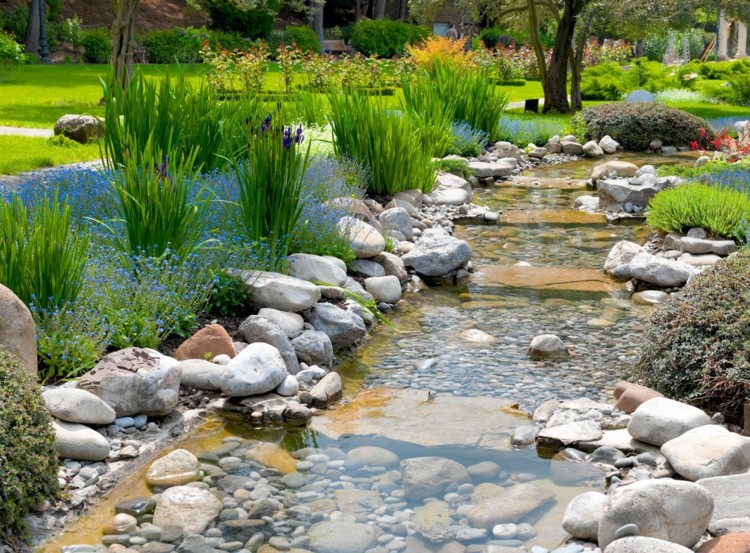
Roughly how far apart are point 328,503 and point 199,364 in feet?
4.78

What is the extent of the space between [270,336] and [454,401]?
1.18 meters

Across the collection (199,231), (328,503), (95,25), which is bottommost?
(328,503)

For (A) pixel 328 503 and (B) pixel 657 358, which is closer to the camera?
(A) pixel 328 503

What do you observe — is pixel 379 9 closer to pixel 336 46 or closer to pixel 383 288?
pixel 336 46

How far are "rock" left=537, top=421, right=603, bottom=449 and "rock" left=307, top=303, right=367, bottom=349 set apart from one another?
185 centimetres

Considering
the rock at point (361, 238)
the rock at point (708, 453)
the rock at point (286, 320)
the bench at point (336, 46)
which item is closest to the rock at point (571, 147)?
the rock at point (361, 238)

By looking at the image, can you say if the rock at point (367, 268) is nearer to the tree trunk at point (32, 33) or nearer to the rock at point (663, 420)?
the rock at point (663, 420)

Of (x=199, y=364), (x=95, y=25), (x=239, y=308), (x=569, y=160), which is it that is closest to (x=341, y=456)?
(x=199, y=364)

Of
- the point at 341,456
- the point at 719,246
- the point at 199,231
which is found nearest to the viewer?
the point at 341,456

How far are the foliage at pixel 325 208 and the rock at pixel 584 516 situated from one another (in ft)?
11.5

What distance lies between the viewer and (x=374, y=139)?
30.7 feet

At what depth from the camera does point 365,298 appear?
6914 millimetres

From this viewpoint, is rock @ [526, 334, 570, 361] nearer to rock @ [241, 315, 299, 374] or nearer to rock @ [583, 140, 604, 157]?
rock @ [241, 315, 299, 374]

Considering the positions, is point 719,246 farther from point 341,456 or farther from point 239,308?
point 341,456
